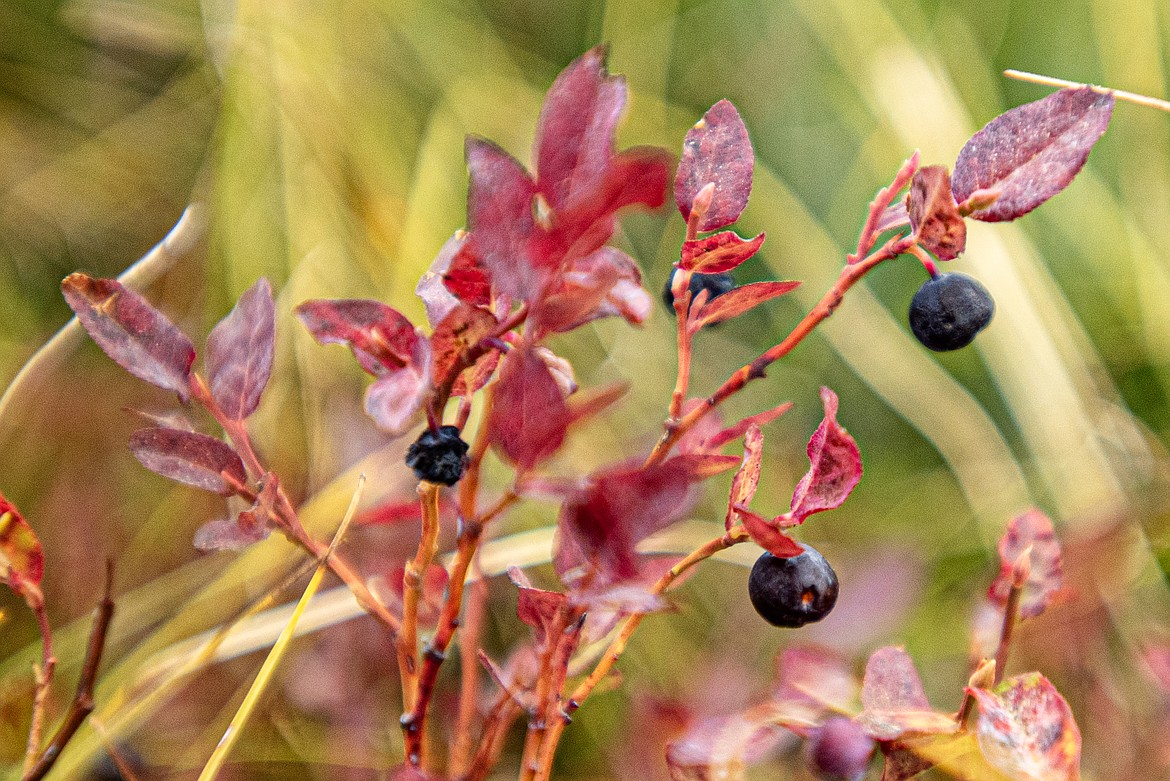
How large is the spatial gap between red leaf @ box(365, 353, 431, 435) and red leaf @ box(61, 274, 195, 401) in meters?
0.11

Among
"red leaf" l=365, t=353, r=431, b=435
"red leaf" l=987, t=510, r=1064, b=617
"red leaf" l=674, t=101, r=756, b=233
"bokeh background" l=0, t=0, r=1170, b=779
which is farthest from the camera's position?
"bokeh background" l=0, t=0, r=1170, b=779

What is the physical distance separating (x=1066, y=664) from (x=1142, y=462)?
36 centimetres

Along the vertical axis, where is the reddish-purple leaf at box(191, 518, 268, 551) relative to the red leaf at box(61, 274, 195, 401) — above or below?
below

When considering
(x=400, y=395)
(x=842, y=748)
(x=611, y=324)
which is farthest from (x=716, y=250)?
(x=611, y=324)

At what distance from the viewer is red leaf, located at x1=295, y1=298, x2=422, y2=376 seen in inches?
12.3

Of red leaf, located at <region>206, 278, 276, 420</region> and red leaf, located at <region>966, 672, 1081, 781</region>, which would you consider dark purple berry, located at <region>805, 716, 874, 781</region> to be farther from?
red leaf, located at <region>206, 278, 276, 420</region>

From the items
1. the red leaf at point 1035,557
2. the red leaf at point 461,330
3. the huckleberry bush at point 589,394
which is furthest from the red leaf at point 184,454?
the red leaf at point 1035,557

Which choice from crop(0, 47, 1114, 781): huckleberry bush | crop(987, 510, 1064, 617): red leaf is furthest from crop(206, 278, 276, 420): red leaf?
crop(987, 510, 1064, 617): red leaf

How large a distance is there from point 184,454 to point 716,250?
0.68 ft

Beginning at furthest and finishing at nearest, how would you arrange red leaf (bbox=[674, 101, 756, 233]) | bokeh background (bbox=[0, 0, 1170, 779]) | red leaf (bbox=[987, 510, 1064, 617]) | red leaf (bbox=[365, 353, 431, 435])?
bokeh background (bbox=[0, 0, 1170, 779]), red leaf (bbox=[987, 510, 1064, 617]), red leaf (bbox=[674, 101, 756, 233]), red leaf (bbox=[365, 353, 431, 435])

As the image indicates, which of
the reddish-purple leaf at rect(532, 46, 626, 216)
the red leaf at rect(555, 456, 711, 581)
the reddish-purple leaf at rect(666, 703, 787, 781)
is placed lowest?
the reddish-purple leaf at rect(666, 703, 787, 781)

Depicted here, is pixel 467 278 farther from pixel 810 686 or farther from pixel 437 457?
pixel 810 686

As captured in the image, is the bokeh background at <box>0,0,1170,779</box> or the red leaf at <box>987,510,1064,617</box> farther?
the bokeh background at <box>0,0,1170,779</box>

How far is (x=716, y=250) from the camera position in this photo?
13.6 inches
